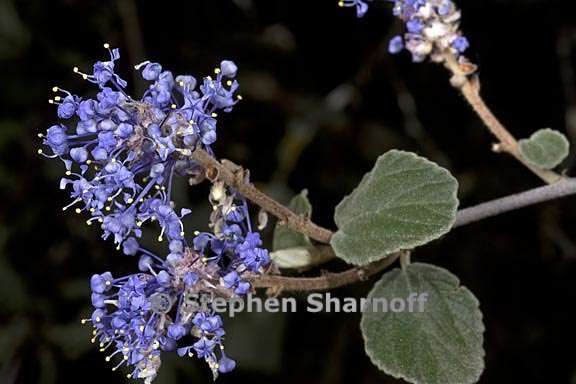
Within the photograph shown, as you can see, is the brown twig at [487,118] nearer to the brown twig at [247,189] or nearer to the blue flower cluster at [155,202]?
the brown twig at [247,189]

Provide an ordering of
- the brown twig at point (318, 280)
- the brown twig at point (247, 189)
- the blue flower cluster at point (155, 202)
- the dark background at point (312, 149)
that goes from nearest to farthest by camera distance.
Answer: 1. the blue flower cluster at point (155, 202)
2. the brown twig at point (247, 189)
3. the brown twig at point (318, 280)
4. the dark background at point (312, 149)

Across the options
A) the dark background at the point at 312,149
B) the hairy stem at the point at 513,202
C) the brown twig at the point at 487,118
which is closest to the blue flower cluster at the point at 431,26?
the brown twig at the point at 487,118

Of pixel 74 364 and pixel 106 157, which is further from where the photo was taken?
pixel 74 364

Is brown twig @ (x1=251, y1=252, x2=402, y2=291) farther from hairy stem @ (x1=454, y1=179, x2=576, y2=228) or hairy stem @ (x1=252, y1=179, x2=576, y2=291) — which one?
hairy stem @ (x1=454, y1=179, x2=576, y2=228)

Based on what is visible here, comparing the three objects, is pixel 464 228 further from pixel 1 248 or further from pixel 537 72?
pixel 1 248

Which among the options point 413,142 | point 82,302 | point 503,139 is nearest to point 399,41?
point 503,139

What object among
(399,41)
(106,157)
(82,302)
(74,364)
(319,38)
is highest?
(319,38)

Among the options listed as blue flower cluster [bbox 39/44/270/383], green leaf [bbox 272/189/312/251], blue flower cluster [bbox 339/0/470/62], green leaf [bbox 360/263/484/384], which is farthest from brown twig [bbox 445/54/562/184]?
blue flower cluster [bbox 39/44/270/383]
